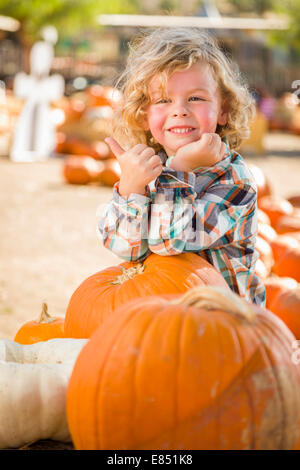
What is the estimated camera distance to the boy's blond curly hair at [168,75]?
2408mm

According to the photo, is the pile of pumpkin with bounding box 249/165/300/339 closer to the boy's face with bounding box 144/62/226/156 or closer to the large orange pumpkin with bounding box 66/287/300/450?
the boy's face with bounding box 144/62/226/156

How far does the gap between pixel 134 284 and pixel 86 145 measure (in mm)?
10478

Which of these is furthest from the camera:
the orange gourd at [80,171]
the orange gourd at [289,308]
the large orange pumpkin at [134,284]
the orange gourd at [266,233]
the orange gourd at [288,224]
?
the orange gourd at [80,171]

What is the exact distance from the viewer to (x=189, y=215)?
2.12 metres

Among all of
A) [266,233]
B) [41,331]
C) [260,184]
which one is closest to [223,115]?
[41,331]

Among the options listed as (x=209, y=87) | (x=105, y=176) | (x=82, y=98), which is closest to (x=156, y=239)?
(x=209, y=87)

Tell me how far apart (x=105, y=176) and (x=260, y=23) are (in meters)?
19.5

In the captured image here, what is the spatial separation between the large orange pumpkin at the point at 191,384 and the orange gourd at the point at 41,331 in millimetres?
1014

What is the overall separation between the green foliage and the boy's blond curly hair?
21.4 meters

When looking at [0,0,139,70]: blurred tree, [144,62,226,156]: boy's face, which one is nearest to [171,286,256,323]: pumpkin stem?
[144,62,226,156]: boy's face

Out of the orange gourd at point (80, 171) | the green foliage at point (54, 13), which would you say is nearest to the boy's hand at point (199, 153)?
the orange gourd at point (80, 171)

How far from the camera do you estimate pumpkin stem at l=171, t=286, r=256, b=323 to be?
149 cm

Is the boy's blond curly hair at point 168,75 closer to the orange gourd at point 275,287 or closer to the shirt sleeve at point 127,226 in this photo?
the shirt sleeve at point 127,226

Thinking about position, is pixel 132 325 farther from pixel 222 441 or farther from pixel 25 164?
pixel 25 164
